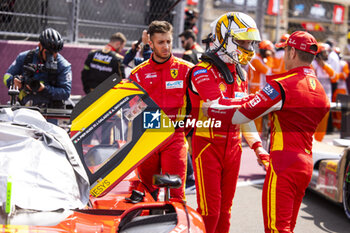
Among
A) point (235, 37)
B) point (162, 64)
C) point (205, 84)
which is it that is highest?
point (235, 37)

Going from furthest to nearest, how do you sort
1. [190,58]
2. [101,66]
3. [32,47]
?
1. [32,47]
2. [101,66]
3. [190,58]

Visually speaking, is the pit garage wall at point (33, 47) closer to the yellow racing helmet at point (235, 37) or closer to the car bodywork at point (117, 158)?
the yellow racing helmet at point (235, 37)

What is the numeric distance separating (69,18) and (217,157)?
5794mm

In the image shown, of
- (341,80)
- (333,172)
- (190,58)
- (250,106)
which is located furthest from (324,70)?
(250,106)

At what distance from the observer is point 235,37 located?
4.45 metres

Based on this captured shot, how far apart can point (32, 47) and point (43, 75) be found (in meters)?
2.52

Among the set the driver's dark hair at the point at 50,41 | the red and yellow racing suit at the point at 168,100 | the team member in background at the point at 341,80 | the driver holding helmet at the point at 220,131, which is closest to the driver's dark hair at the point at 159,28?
the red and yellow racing suit at the point at 168,100

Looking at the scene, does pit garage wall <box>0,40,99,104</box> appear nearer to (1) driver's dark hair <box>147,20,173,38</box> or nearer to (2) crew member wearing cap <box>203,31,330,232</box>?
(1) driver's dark hair <box>147,20,173,38</box>

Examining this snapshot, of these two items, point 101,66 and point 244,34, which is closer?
point 244,34

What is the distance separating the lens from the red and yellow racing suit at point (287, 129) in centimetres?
396

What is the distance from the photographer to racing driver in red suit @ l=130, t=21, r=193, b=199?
4891 mm

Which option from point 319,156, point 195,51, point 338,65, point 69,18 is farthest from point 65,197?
point 338,65

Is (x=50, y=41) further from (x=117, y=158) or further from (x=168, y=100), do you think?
(x=117, y=158)

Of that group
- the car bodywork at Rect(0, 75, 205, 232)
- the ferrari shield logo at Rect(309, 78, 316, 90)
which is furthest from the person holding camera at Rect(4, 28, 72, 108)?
the ferrari shield logo at Rect(309, 78, 316, 90)
